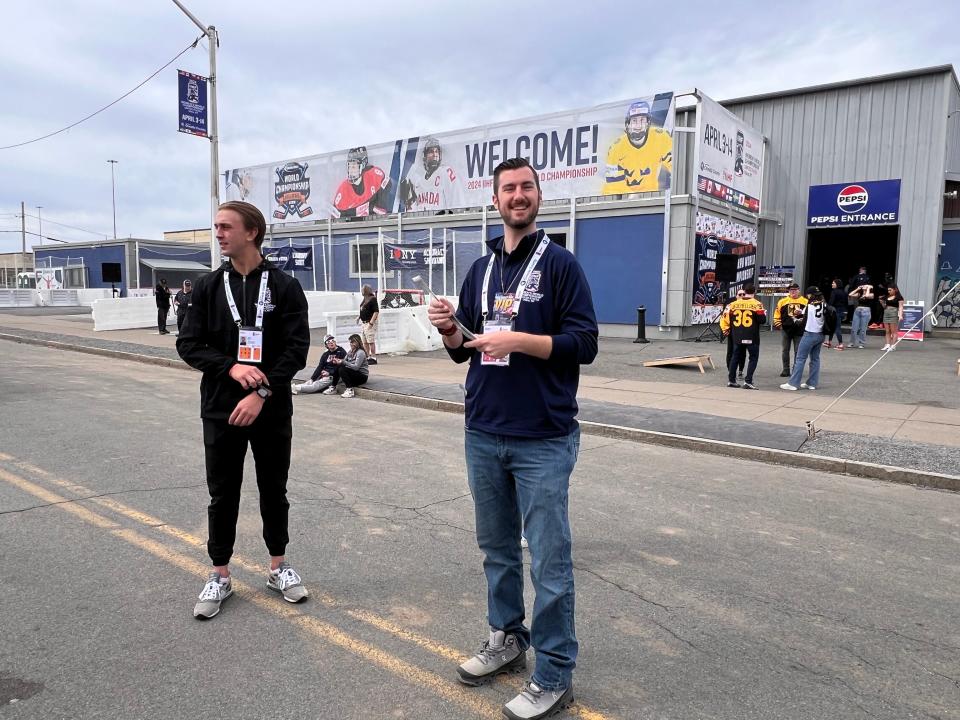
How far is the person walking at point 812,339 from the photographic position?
1103cm

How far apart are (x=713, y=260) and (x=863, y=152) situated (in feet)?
26.7

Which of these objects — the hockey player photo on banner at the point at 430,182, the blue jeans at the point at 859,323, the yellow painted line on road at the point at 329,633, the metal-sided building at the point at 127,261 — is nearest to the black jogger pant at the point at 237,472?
the yellow painted line on road at the point at 329,633

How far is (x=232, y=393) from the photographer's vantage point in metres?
3.42

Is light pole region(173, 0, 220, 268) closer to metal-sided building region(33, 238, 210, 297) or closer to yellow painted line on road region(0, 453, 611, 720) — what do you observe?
yellow painted line on road region(0, 453, 611, 720)

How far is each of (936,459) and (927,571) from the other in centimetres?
313

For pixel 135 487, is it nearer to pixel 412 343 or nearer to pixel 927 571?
pixel 927 571

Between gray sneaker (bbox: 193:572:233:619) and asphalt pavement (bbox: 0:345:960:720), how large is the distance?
0.22 ft

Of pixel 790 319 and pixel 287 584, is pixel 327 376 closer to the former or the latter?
pixel 287 584

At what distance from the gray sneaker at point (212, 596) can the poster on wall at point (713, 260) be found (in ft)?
57.9

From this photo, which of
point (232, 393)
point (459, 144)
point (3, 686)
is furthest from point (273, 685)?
point (459, 144)

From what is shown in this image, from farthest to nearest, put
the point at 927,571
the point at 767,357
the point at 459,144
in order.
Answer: the point at 459,144 < the point at 767,357 < the point at 927,571

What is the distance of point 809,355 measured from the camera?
38.3ft

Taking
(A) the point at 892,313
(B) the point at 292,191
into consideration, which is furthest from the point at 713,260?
(B) the point at 292,191

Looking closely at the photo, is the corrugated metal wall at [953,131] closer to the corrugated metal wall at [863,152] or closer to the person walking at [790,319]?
the corrugated metal wall at [863,152]
